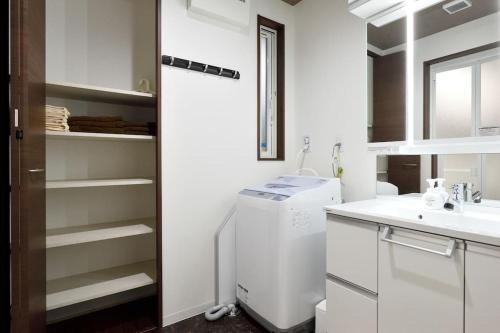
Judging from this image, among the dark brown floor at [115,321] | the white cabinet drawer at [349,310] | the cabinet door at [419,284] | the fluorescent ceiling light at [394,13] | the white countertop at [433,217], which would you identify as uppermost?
the fluorescent ceiling light at [394,13]

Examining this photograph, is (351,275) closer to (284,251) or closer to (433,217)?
(284,251)

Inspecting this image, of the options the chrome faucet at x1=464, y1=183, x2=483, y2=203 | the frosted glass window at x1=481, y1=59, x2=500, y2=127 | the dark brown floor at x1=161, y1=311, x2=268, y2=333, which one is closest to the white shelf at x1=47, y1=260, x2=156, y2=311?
the dark brown floor at x1=161, y1=311, x2=268, y2=333

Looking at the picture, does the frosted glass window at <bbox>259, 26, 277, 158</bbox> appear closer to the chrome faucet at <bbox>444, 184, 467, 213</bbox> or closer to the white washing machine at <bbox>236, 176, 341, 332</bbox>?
the white washing machine at <bbox>236, 176, 341, 332</bbox>

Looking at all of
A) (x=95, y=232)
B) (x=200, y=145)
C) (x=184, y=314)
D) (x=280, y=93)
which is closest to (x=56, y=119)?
(x=95, y=232)

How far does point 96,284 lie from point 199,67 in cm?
162

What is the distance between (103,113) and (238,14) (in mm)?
1267

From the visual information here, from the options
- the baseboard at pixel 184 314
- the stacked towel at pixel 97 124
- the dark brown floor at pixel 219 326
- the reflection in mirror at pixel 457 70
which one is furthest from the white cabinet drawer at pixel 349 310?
the stacked towel at pixel 97 124

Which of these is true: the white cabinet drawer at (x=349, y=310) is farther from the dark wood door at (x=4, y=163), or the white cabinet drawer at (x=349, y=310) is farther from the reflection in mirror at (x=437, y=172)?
the dark wood door at (x=4, y=163)

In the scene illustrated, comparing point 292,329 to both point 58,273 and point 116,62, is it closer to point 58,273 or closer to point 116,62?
point 58,273

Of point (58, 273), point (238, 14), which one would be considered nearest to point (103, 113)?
point (58, 273)

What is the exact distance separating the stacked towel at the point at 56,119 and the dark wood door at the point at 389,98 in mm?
1990

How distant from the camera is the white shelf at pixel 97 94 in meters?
1.59

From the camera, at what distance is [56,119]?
156 cm

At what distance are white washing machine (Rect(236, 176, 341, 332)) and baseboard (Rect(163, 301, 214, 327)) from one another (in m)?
0.31
